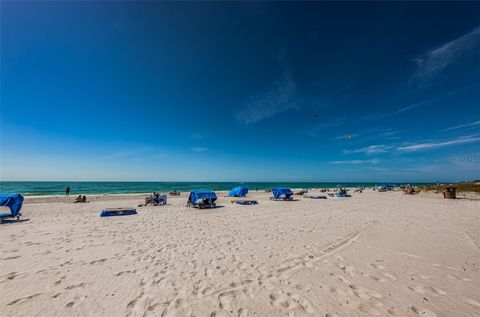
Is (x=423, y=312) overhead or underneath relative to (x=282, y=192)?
underneath

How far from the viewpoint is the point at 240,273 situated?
5152mm

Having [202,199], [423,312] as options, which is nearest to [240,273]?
[423,312]

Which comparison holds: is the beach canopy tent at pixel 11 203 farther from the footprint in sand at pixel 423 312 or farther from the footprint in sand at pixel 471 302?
the footprint in sand at pixel 471 302

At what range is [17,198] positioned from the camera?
12125 millimetres

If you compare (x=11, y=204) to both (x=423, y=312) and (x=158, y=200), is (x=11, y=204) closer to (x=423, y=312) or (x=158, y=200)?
(x=158, y=200)

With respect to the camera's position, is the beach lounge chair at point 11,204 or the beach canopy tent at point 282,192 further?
the beach canopy tent at point 282,192

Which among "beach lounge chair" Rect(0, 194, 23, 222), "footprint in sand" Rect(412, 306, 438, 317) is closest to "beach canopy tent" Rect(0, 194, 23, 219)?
"beach lounge chair" Rect(0, 194, 23, 222)

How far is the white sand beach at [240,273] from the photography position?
12.5ft

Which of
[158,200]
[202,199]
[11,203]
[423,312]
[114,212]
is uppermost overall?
[11,203]

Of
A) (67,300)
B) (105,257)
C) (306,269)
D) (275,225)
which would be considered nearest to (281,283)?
(306,269)

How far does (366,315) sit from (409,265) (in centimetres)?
345

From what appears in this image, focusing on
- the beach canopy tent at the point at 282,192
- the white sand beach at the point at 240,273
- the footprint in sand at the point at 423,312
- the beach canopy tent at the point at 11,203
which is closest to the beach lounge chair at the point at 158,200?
the beach canopy tent at the point at 11,203

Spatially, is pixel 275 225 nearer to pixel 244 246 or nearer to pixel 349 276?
pixel 244 246

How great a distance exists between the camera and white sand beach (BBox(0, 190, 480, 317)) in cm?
380
